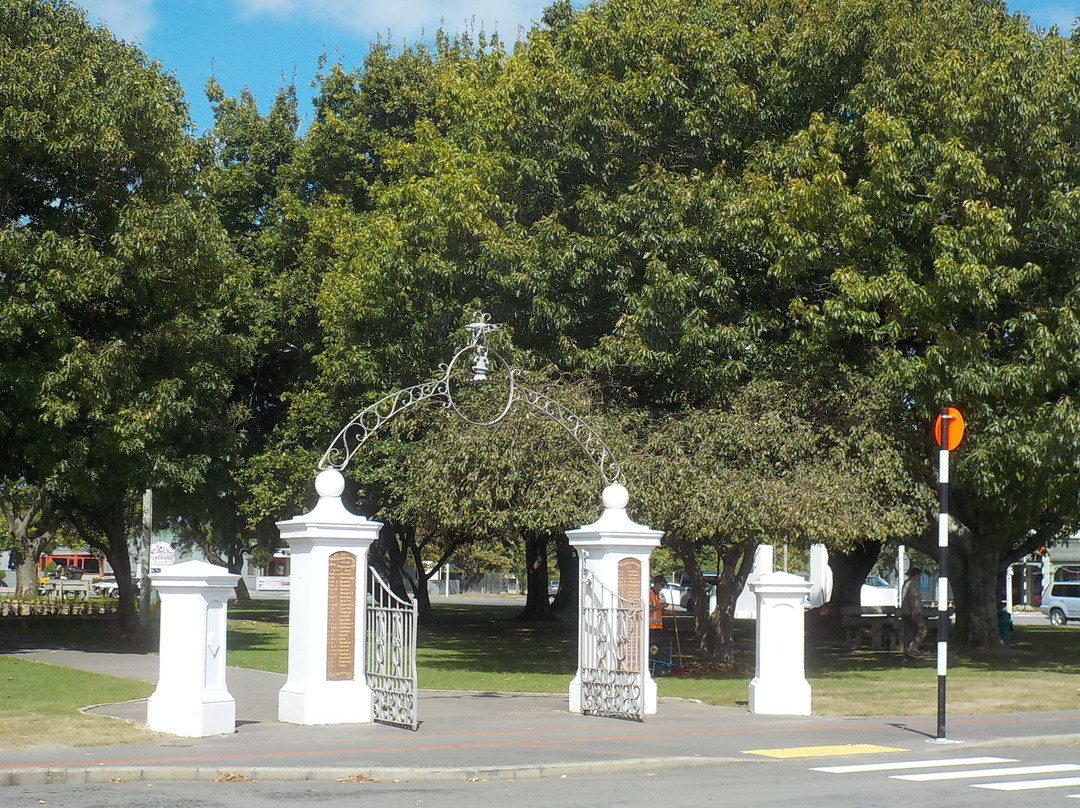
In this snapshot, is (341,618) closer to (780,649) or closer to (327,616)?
(327,616)

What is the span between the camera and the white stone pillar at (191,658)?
509 inches

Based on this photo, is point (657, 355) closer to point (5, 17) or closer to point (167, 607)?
point (167, 607)

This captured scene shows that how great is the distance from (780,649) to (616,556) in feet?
7.42

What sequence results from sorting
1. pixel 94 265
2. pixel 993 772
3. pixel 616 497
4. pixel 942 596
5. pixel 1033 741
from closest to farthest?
pixel 993 772, pixel 942 596, pixel 1033 741, pixel 616 497, pixel 94 265

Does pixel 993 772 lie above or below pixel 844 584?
below

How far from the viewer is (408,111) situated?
112 ft

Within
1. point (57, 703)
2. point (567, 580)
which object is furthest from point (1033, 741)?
point (567, 580)

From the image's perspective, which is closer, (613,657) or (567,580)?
(613,657)

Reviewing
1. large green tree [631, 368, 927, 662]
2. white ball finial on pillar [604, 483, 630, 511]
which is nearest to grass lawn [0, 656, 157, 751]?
white ball finial on pillar [604, 483, 630, 511]

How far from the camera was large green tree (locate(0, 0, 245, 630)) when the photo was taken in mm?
22484

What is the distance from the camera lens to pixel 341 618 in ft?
47.2

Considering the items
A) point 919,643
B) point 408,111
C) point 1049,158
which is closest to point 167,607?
point 1049,158

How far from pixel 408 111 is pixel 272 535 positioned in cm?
2221

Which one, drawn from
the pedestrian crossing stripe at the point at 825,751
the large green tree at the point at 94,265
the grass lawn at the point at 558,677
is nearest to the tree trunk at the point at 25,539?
the grass lawn at the point at 558,677
